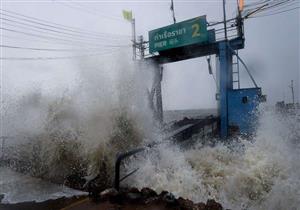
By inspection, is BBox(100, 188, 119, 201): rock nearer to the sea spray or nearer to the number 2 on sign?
the sea spray

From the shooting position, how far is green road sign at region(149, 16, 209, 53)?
12023 millimetres

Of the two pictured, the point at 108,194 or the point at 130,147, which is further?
the point at 130,147

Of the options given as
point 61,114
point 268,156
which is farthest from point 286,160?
point 61,114

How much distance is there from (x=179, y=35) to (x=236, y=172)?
7417 mm

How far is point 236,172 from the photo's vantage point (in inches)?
286

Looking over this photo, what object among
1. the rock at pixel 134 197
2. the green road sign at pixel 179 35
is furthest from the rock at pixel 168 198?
the green road sign at pixel 179 35

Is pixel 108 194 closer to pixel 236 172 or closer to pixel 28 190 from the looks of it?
pixel 28 190

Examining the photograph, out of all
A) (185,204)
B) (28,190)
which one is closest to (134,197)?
(185,204)

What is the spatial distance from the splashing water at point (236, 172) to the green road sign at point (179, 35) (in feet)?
16.2

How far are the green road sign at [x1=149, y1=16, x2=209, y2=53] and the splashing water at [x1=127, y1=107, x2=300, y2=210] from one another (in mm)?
4945

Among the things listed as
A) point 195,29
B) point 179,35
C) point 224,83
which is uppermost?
point 195,29

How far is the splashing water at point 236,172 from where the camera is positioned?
19.3ft

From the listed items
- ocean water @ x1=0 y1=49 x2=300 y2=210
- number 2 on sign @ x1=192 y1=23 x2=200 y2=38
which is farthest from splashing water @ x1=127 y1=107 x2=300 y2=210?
number 2 on sign @ x1=192 y1=23 x2=200 y2=38

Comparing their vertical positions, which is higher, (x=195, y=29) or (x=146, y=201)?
(x=195, y=29)
